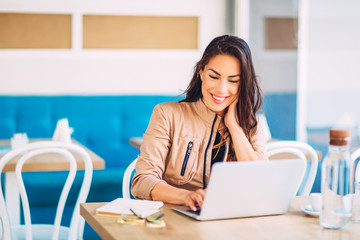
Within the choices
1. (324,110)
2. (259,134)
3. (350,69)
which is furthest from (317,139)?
(259,134)

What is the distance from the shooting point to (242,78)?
1.80 meters

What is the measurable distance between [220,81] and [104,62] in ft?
8.25

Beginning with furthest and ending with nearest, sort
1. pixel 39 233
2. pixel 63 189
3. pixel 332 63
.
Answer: pixel 332 63, pixel 39 233, pixel 63 189

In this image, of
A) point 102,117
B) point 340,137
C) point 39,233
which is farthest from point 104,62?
point 340,137

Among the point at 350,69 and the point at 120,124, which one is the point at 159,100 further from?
the point at 350,69

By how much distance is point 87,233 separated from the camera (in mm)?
3484

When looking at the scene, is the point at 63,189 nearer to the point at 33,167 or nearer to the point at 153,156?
the point at 33,167

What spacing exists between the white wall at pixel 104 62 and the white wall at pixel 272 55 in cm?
30

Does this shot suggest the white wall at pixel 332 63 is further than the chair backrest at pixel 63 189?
Yes

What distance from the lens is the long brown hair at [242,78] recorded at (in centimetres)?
180

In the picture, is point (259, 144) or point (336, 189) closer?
point (336, 189)

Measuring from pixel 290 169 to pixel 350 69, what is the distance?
2210 millimetres

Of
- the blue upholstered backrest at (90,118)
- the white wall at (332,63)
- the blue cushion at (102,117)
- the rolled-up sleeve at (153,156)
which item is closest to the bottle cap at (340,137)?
the rolled-up sleeve at (153,156)

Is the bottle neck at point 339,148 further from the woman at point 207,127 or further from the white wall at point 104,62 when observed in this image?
the white wall at point 104,62
